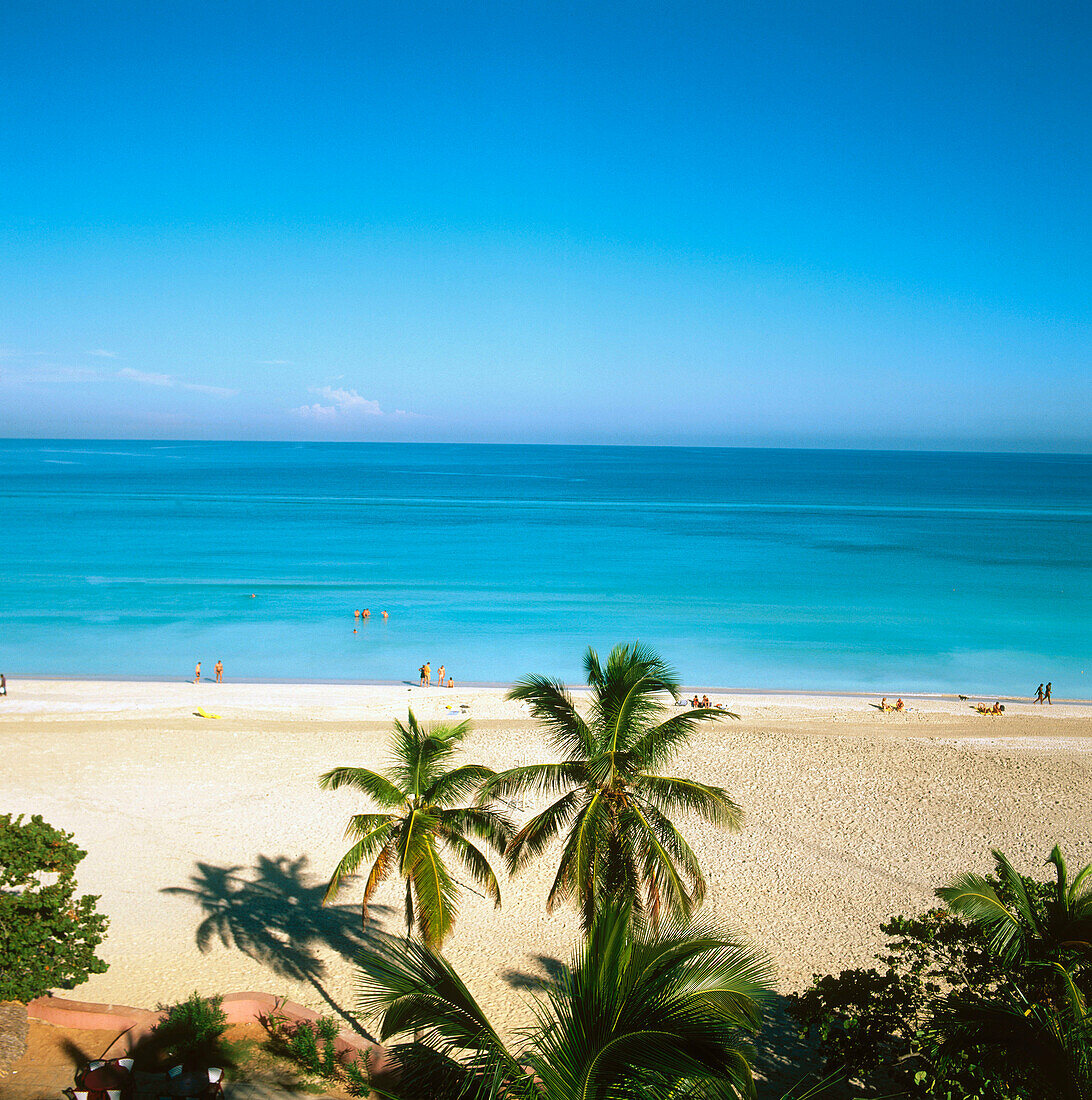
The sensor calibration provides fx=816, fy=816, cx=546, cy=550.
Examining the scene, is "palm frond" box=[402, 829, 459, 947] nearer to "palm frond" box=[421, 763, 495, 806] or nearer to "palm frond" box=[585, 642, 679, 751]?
"palm frond" box=[421, 763, 495, 806]

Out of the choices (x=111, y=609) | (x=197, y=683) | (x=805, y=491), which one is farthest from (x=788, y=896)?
(x=805, y=491)

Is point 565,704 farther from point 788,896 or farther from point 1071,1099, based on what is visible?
point 788,896

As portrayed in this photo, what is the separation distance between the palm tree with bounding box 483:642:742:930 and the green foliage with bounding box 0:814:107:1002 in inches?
201

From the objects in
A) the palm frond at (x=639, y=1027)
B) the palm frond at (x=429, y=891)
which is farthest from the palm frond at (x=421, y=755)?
the palm frond at (x=639, y=1027)

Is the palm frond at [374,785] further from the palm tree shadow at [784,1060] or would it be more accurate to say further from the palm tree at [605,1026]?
the palm tree shadow at [784,1060]

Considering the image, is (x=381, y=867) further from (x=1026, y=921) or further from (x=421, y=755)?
(x=1026, y=921)

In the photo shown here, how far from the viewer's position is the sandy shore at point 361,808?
13.1 m

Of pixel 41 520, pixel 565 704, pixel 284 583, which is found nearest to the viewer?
pixel 565 704

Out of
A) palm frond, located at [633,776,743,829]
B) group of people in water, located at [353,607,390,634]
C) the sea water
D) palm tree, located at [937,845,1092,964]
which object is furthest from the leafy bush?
group of people in water, located at [353,607,390,634]

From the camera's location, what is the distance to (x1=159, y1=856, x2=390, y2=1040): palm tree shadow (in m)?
12.7

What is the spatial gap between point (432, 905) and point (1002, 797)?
54.2ft

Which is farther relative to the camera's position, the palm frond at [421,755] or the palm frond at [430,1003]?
the palm frond at [421,755]

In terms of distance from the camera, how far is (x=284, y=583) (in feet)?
171

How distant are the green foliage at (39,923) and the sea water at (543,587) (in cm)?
2423
